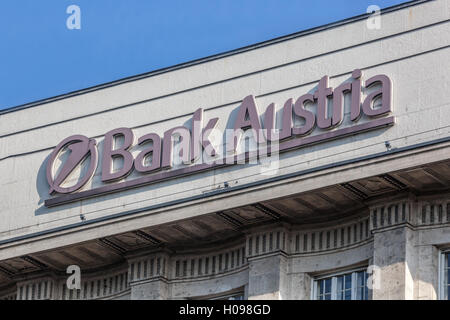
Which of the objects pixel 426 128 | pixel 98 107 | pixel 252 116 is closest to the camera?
pixel 426 128

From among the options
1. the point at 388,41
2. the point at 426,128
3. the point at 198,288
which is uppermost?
the point at 388,41

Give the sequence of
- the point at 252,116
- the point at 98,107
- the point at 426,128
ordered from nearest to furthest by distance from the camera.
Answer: the point at 426,128 < the point at 252,116 < the point at 98,107

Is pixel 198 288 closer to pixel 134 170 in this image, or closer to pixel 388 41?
pixel 134 170

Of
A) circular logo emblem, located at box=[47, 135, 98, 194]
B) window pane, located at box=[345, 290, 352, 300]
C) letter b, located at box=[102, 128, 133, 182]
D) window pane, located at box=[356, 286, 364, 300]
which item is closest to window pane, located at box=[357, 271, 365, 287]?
window pane, located at box=[356, 286, 364, 300]

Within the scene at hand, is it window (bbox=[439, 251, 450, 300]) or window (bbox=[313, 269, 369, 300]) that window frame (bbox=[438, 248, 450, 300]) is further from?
window (bbox=[313, 269, 369, 300])

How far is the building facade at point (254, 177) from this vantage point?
45812mm

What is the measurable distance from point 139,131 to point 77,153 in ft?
7.25

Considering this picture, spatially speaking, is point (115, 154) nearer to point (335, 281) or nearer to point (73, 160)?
point (73, 160)

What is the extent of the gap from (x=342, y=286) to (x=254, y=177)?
3882mm

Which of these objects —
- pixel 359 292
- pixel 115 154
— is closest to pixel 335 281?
pixel 359 292

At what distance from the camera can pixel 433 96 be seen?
4588 cm

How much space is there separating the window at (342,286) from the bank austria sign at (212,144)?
12.3ft

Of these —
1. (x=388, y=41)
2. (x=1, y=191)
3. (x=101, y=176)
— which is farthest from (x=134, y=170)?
(x=388, y=41)

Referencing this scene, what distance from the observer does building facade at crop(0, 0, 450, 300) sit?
45812 mm
